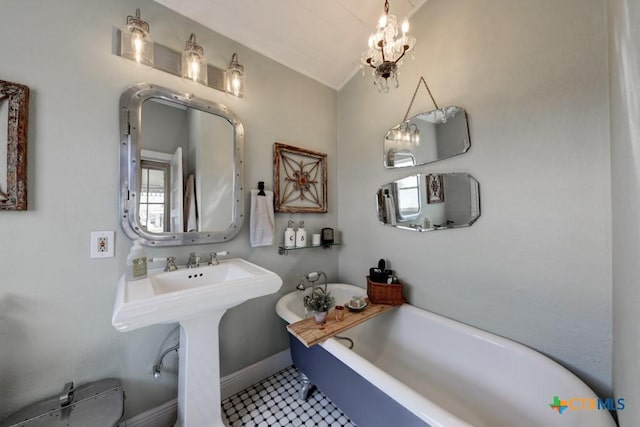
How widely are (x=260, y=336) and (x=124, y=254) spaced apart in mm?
1036

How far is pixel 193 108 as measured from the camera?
138cm

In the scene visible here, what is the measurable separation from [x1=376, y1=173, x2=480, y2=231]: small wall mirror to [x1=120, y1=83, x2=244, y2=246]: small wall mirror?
1131 millimetres

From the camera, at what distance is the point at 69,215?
41.1 inches

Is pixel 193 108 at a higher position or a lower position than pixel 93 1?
lower

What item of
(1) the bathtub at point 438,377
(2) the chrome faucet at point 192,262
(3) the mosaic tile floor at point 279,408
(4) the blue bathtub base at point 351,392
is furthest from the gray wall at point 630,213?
(2) the chrome faucet at point 192,262

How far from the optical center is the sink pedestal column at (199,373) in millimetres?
1109

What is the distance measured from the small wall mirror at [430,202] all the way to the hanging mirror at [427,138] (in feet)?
0.46

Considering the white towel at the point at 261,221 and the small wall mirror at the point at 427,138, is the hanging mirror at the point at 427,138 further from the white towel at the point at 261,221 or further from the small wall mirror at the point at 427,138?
the white towel at the point at 261,221

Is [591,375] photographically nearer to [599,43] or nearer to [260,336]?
[599,43]

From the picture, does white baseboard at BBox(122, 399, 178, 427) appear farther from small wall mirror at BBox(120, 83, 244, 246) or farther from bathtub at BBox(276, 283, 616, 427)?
small wall mirror at BBox(120, 83, 244, 246)

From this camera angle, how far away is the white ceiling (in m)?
1.40

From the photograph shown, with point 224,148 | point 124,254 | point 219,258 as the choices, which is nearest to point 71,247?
point 124,254

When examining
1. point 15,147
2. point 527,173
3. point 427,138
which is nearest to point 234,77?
point 15,147

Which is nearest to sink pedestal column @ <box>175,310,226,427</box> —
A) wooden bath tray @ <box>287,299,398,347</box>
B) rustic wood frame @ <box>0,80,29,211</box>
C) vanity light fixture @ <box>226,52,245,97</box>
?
wooden bath tray @ <box>287,299,398,347</box>
